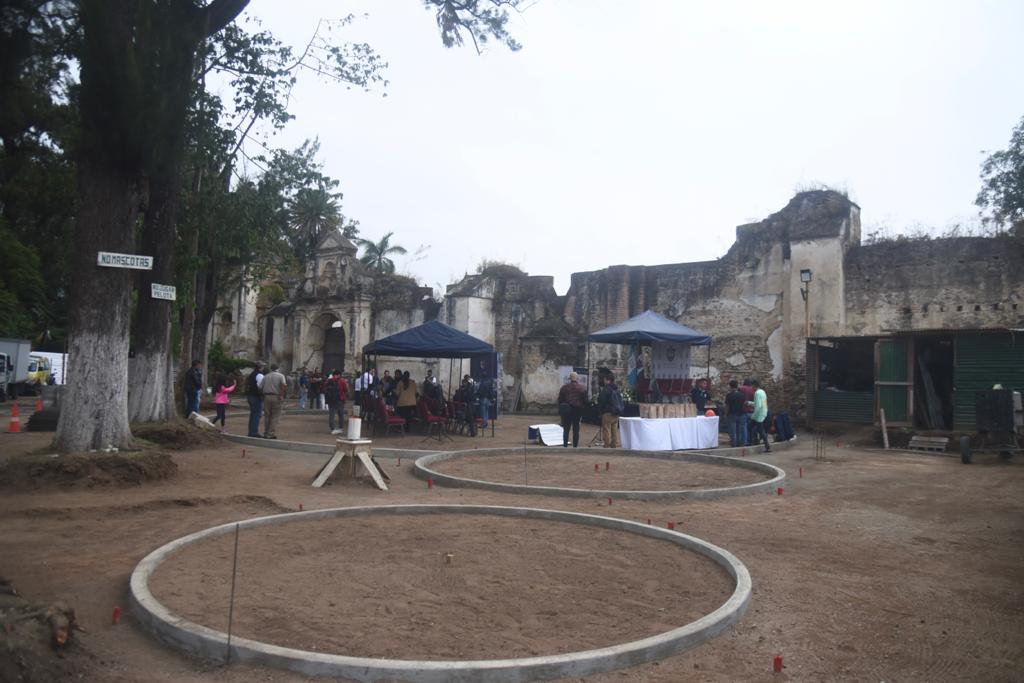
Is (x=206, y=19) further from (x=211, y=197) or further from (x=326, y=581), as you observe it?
(x=326, y=581)

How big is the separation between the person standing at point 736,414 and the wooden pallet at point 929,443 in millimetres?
3619

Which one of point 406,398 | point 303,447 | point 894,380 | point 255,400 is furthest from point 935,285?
point 255,400

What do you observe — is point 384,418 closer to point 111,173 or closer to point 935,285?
point 111,173

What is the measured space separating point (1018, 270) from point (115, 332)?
62.6ft

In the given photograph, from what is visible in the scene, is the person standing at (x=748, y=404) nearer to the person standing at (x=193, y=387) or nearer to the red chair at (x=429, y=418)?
the red chair at (x=429, y=418)

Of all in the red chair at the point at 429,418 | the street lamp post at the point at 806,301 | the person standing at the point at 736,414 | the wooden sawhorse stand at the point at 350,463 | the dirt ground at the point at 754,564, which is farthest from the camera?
the street lamp post at the point at 806,301

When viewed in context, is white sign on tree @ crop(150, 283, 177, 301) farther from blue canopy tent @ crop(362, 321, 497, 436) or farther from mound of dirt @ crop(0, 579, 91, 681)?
mound of dirt @ crop(0, 579, 91, 681)

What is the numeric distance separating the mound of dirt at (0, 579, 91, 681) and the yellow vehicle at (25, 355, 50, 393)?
32975 mm

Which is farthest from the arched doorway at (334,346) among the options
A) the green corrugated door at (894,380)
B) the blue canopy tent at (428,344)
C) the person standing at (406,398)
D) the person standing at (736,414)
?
the green corrugated door at (894,380)

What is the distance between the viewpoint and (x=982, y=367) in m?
15.6

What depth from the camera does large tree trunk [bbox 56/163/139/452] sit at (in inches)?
380

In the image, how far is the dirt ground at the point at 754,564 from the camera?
13.3 feet

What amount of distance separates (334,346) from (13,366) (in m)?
12.5

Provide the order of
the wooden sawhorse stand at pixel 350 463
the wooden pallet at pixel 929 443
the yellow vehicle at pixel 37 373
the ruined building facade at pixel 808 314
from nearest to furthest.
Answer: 1. the wooden sawhorse stand at pixel 350 463
2. the wooden pallet at pixel 929 443
3. the ruined building facade at pixel 808 314
4. the yellow vehicle at pixel 37 373
